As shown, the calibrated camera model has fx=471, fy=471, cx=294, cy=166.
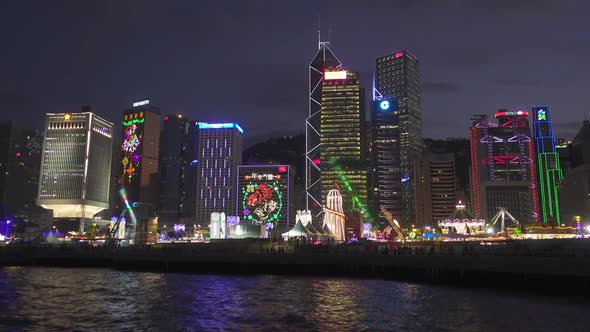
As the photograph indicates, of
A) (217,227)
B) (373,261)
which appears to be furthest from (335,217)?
(373,261)

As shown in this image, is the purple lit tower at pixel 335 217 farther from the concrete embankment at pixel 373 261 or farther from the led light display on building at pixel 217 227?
the led light display on building at pixel 217 227

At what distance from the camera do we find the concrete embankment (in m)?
50.9

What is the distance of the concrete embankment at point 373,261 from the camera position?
167ft

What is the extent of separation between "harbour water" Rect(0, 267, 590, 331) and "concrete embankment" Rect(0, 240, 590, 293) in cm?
411

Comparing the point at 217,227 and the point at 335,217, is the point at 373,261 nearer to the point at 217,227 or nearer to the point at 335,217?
the point at 335,217

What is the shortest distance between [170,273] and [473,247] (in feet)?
153

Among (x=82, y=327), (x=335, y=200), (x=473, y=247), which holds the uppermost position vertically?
(x=335, y=200)

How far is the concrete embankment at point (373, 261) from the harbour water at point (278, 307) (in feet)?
13.5

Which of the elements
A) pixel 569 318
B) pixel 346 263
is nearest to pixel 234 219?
pixel 346 263

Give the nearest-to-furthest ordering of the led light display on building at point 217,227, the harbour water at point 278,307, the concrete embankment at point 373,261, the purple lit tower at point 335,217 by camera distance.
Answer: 1. the harbour water at point 278,307
2. the concrete embankment at point 373,261
3. the purple lit tower at point 335,217
4. the led light display on building at point 217,227

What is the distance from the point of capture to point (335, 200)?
121 m

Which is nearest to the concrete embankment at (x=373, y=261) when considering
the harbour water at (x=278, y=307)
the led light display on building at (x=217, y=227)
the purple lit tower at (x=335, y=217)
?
the harbour water at (x=278, y=307)

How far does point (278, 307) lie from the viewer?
39.8 metres

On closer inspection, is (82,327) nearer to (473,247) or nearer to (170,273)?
(170,273)
